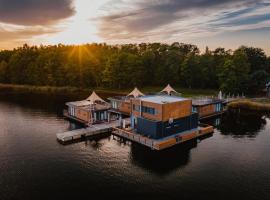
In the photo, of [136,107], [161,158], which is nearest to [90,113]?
[136,107]

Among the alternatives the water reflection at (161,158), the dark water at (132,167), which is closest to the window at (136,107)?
the water reflection at (161,158)

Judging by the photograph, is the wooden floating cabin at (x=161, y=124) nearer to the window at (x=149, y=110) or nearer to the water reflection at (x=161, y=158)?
the window at (x=149, y=110)

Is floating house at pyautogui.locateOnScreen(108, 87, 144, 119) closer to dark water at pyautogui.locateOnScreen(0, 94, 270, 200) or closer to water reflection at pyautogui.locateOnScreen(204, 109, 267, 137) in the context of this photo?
dark water at pyautogui.locateOnScreen(0, 94, 270, 200)

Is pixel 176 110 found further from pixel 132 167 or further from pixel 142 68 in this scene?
pixel 142 68

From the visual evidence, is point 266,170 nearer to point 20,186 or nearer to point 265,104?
point 20,186

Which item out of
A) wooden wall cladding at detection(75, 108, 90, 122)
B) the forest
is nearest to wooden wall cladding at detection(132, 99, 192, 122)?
wooden wall cladding at detection(75, 108, 90, 122)

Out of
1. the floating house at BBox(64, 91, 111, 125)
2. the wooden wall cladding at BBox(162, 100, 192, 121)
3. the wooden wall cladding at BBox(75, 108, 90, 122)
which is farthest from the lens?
the wooden wall cladding at BBox(75, 108, 90, 122)

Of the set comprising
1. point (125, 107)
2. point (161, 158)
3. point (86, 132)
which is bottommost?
point (161, 158)
